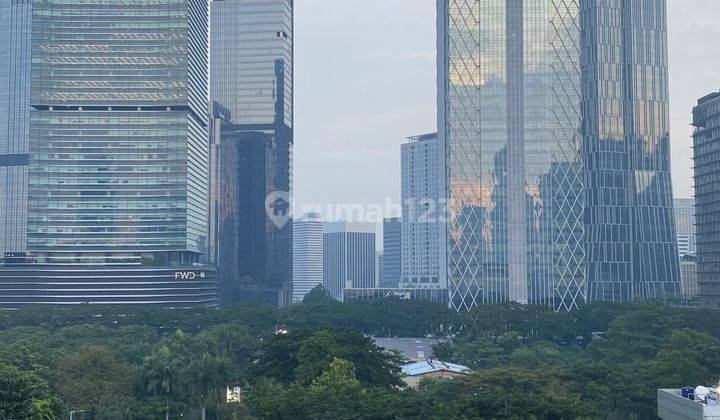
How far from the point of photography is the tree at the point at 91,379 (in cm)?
9194

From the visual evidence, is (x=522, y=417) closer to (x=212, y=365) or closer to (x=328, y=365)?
(x=328, y=365)

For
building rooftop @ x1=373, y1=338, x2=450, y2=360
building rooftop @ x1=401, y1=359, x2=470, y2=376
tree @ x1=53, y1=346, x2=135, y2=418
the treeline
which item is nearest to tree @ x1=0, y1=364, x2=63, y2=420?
the treeline

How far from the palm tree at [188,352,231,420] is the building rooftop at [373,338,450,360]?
66496 millimetres

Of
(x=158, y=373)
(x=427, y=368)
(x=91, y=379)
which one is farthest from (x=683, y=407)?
(x=91, y=379)

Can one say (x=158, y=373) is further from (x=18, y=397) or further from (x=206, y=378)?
(x=18, y=397)

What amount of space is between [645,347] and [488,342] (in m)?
25.8

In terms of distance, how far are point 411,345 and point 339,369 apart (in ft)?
294

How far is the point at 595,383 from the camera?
85.9 m

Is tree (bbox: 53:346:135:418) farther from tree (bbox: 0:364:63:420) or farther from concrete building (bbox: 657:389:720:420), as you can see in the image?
concrete building (bbox: 657:389:720:420)

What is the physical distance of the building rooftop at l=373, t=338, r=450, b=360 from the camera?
161 meters

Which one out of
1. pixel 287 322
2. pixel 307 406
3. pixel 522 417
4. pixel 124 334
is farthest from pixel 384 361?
pixel 287 322

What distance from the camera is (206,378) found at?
309 feet

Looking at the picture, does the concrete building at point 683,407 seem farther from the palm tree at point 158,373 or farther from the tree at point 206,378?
the palm tree at point 158,373

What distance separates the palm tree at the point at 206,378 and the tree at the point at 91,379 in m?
6.77
